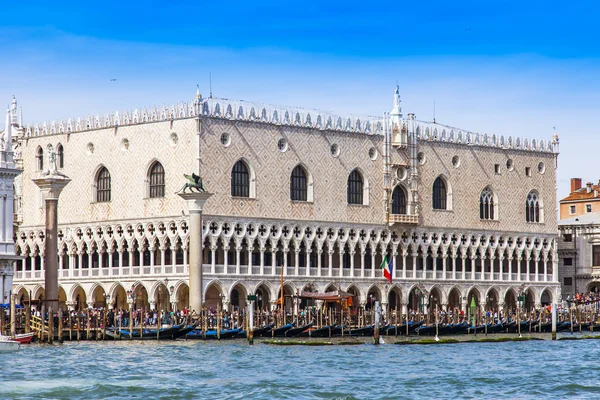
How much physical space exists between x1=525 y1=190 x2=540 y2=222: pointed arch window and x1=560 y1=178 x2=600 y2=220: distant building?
50.5ft

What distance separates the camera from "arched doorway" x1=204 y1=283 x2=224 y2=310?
73562mm

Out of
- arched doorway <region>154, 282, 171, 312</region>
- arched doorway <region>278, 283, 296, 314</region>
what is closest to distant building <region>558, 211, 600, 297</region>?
arched doorway <region>278, 283, 296, 314</region>

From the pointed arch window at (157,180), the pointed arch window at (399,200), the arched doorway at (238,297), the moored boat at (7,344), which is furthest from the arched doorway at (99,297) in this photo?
the moored boat at (7,344)

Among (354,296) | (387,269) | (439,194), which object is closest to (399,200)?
(439,194)

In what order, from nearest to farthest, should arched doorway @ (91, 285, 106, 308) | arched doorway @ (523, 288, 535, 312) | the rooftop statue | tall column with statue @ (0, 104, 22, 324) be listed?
tall column with statue @ (0, 104, 22, 324) → the rooftop statue → arched doorway @ (91, 285, 106, 308) → arched doorway @ (523, 288, 535, 312)

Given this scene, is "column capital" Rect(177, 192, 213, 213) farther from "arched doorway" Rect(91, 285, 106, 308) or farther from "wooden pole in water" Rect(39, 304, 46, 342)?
"wooden pole in water" Rect(39, 304, 46, 342)

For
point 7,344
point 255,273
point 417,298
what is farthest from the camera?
point 417,298

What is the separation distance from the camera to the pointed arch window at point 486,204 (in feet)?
276

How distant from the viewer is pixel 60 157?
3056 inches

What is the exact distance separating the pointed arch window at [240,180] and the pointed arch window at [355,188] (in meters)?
5.86

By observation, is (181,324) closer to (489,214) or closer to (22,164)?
(22,164)

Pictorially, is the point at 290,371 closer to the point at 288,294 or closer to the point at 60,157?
the point at 288,294

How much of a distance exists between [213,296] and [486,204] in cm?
1636

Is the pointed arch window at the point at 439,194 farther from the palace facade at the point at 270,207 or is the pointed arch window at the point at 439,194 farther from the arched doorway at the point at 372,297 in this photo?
the arched doorway at the point at 372,297
